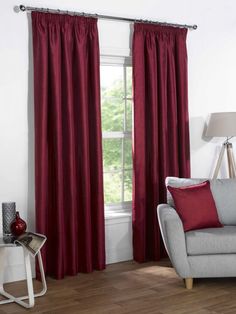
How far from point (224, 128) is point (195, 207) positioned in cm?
119

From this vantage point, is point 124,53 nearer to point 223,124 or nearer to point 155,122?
point 155,122

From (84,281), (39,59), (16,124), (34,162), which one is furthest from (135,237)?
(39,59)

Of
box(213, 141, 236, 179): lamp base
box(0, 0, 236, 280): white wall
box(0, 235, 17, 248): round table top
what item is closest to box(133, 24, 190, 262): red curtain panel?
box(0, 0, 236, 280): white wall

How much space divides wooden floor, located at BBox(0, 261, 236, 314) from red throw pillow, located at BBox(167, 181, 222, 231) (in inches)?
20.3

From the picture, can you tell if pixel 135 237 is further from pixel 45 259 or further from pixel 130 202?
pixel 45 259

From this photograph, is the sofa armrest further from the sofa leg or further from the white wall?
the white wall

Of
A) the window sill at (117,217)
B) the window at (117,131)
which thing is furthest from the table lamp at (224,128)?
the window sill at (117,217)

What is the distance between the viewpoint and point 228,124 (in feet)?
18.2

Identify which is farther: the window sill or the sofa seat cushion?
the window sill

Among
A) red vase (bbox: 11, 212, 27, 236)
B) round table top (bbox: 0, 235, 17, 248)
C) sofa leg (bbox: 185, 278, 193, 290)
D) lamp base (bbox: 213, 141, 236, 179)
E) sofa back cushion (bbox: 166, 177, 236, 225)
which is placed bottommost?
sofa leg (bbox: 185, 278, 193, 290)

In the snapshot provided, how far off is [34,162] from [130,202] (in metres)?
1.32

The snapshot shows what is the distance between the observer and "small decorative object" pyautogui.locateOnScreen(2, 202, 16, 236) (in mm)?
4367

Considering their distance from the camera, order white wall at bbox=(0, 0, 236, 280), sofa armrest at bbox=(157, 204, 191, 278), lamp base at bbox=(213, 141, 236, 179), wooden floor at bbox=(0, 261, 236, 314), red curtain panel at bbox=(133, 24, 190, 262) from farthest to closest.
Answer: lamp base at bbox=(213, 141, 236, 179) < red curtain panel at bbox=(133, 24, 190, 262) < white wall at bbox=(0, 0, 236, 280) < sofa armrest at bbox=(157, 204, 191, 278) < wooden floor at bbox=(0, 261, 236, 314)

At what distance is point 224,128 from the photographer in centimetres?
557
